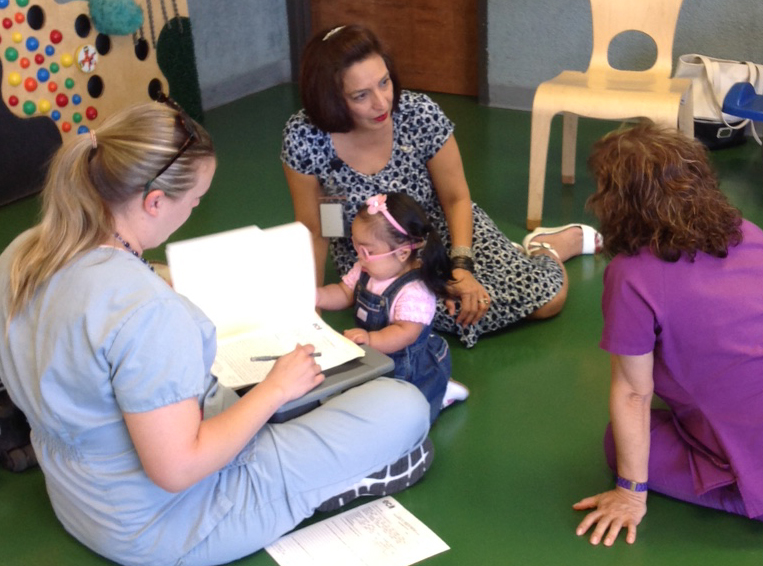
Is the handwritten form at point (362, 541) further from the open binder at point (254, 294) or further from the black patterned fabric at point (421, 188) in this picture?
the black patterned fabric at point (421, 188)

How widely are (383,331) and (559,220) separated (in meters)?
1.34

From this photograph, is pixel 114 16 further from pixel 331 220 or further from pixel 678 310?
pixel 678 310

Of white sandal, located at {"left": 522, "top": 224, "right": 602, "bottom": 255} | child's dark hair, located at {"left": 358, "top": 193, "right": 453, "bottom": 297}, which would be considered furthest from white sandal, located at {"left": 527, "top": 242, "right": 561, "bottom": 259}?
child's dark hair, located at {"left": 358, "top": 193, "right": 453, "bottom": 297}

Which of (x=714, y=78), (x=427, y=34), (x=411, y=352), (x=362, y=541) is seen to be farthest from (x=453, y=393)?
(x=427, y=34)

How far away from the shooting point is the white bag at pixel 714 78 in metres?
3.45

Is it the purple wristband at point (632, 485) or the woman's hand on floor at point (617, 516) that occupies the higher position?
the purple wristband at point (632, 485)

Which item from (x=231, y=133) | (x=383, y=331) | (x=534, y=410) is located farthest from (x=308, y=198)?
(x=231, y=133)

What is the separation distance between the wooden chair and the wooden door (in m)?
1.37

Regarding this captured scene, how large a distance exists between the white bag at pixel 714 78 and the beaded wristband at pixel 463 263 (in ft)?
5.57

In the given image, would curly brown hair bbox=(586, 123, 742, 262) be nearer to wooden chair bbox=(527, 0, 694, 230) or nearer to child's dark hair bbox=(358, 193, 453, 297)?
child's dark hair bbox=(358, 193, 453, 297)

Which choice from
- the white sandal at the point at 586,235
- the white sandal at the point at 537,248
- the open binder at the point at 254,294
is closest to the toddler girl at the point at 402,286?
the open binder at the point at 254,294

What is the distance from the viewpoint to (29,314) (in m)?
1.41

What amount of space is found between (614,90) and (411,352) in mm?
1355

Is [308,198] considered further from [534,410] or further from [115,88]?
[115,88]
